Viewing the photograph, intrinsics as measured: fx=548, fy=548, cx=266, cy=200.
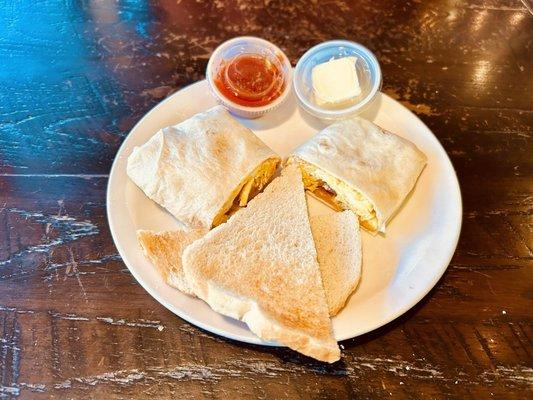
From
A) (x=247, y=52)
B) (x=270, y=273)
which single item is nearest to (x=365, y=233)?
(x=270, y=273)

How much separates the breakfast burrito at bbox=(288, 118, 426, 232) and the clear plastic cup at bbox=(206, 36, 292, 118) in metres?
0.26

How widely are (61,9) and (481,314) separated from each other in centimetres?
258

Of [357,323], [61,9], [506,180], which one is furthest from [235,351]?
[61,9]

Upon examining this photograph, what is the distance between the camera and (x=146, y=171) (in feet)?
7.31

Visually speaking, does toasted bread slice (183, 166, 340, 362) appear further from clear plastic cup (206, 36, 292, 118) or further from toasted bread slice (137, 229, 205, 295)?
clear plastic cup (206, 36, 292, 118)

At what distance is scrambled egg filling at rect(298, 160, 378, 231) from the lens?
2.30 meters

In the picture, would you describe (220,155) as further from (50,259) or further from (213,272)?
(50,259)

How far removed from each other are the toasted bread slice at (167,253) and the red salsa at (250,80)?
71cm

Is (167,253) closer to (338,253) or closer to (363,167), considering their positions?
(338,253)

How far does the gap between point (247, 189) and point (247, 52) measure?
27.8 inches

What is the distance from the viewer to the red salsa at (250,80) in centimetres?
248

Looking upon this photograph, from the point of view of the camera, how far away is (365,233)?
2352 millimetres

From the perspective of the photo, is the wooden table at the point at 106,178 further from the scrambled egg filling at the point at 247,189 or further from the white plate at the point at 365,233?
the scrambled egg filling at the point at 247,189

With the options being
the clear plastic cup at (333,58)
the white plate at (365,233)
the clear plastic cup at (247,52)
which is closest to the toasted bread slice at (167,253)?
the white plate at (365,233)
